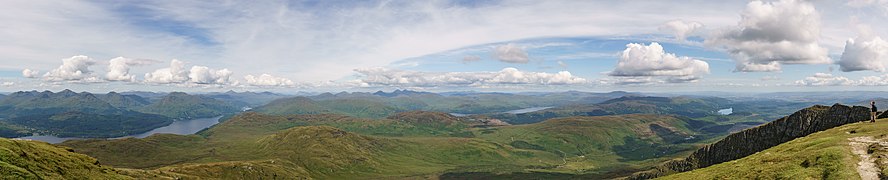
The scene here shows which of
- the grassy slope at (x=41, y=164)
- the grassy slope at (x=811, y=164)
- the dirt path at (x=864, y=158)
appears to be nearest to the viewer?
the dirt path at (x=864, y=158)

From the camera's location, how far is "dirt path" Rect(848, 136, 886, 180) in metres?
68.8

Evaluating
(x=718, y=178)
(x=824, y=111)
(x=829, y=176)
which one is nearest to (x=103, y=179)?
(x=718, y=178)

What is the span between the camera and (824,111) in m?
183

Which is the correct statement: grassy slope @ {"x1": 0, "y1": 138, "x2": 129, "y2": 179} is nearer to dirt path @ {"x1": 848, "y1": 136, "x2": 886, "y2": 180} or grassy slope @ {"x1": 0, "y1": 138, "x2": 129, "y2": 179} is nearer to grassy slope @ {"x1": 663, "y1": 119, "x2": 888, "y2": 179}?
grassy slope @ {"x1": 663, "y1": 119, "x2": 888, "y2": 179}

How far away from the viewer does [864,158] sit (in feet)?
252

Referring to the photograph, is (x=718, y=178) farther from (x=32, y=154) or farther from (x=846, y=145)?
(x=32, y=154)

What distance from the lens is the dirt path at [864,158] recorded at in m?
68.8

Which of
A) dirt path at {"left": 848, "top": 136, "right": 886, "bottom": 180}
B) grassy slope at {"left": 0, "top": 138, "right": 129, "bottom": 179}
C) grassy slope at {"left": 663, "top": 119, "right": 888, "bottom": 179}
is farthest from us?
grassy slope at {"left": 0, "top": 138, "right": 129, "bottom": 179}

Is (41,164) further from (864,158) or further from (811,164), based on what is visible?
(864,158)

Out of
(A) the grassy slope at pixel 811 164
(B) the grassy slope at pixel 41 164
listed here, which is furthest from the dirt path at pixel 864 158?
(B) the grassy slope at pixel 41 164

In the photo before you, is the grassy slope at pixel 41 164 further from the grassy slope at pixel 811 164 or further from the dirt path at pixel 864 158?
Result: the dirt path at pixel 864 158

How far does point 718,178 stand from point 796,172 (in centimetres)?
1861

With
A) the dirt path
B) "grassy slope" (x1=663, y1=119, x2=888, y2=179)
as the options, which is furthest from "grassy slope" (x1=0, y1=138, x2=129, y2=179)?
→ the dirt path

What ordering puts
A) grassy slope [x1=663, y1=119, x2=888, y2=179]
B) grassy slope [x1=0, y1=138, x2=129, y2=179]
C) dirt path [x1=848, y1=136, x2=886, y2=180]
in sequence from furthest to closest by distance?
grassy slope [x1=0, y1=138, x2=129, y2=179] → grassy slope [x1=663, y1=119, x2=888, y2=179] → dirt path [x1=848, y1=136, x2=886, y2=180]
